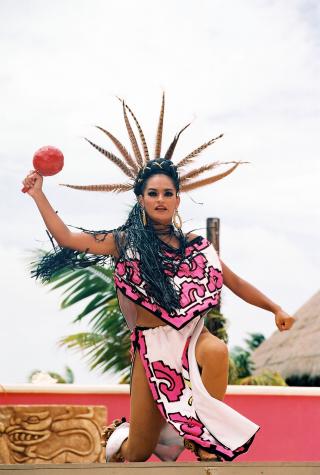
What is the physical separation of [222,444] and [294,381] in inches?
524

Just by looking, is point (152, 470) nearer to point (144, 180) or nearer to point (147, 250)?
point (147, 250)

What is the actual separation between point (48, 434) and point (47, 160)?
3835 mm

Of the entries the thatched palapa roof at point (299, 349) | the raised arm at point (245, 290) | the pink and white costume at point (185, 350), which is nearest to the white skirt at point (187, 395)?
the pink and white costume at point (185, 350)

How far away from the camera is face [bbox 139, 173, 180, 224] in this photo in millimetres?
3816

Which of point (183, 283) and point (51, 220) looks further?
point (183, 283)

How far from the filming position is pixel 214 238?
1251 centimetres

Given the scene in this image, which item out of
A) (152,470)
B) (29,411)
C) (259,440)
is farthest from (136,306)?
(259,440)

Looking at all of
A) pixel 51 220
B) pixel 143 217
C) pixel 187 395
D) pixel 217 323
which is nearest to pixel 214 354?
pixel 187 395

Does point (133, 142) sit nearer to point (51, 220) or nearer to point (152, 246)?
point (152, 246)

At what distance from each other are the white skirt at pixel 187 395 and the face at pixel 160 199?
1.59 feet

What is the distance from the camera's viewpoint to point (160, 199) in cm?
381

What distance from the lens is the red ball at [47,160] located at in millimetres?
3562

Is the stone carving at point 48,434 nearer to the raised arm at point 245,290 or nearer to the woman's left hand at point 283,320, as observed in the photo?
the raised arm at point 245,290

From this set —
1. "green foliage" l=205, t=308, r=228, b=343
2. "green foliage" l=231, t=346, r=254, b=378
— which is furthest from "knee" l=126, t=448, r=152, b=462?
"green foliage" l=231, t=346, r=254, b=378
